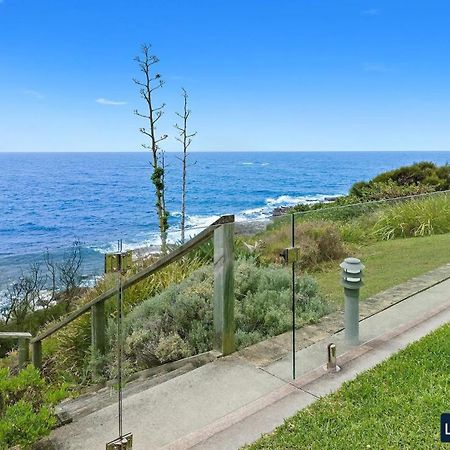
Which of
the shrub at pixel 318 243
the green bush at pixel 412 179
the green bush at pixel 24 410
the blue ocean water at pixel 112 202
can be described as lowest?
the blue ocean water at pixel 112 202

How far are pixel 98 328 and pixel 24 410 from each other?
1.63m

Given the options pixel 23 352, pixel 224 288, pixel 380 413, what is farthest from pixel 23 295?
pixel 380 413

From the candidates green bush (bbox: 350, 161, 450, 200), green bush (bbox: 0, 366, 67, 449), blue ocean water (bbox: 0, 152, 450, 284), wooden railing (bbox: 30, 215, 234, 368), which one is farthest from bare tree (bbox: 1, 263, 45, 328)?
green bush (bbox: 350, 161, 450, 200)

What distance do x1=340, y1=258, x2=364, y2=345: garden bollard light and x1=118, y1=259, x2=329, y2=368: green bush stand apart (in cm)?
24

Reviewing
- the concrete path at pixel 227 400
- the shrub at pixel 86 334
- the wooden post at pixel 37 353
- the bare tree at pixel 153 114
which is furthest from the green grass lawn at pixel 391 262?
the bare tree at pixel 153 114

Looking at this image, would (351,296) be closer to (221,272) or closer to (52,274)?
(221,272)

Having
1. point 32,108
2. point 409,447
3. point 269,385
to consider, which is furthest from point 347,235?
point 32,108

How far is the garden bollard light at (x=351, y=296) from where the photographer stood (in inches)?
144

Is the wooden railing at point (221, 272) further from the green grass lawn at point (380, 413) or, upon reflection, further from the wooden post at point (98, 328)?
the green grass lawn at point (380, 413)

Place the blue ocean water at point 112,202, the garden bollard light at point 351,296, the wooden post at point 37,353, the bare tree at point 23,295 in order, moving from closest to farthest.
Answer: the garden bollard light at point 351,296 → the bare tree at point 23,295 → the wooden post at point 37,353 → the blue ocean water at point 112,202

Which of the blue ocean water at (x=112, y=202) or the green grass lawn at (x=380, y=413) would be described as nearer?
the green grass lawn at (x=380, y=413)

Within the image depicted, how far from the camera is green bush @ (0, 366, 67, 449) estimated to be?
2.10m

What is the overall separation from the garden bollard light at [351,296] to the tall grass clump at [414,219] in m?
0.89

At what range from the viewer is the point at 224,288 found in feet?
11.3
